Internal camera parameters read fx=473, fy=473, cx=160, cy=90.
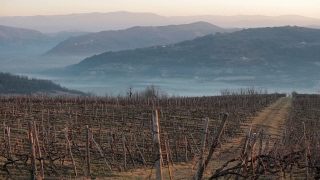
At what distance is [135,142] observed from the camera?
18125mm

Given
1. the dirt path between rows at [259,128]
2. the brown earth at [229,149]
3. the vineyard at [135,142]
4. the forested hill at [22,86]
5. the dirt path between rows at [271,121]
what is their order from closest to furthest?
the vineyard at [135,142]
the brown earth at [229,149]
the dirt path between rows at [259,128]
the dirt path between rows at [271,121]
the forested hill at [22,86]

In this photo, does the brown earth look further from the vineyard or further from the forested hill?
the forested hill

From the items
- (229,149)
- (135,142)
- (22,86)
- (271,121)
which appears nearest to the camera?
(135,142)

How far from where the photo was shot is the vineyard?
9.14 meters

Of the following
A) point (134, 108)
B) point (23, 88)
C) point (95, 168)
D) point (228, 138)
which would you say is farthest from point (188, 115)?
point (23, 88)

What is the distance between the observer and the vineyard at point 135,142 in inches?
360

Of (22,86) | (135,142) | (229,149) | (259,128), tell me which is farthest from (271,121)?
(22,86)

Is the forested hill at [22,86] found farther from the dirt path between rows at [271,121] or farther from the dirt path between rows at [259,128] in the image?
the dirt path between rows at [259,128]

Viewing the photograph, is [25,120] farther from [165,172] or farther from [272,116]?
[272,116]

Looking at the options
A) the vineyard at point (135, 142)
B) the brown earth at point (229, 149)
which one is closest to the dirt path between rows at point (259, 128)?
the brown earth at point (229, 149)

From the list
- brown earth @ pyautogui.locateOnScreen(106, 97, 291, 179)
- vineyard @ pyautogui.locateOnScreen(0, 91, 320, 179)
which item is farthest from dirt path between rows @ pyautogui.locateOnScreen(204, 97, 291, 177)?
vineyard @ pyautogui.locateOnScreen(0, 91, 320, 179)

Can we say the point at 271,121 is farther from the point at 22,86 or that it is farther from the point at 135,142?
the point at 22,86

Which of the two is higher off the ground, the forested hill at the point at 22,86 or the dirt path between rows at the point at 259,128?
the forested hill at the point at 22,86

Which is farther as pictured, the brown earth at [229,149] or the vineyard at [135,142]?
the brown earth at [229,149]
